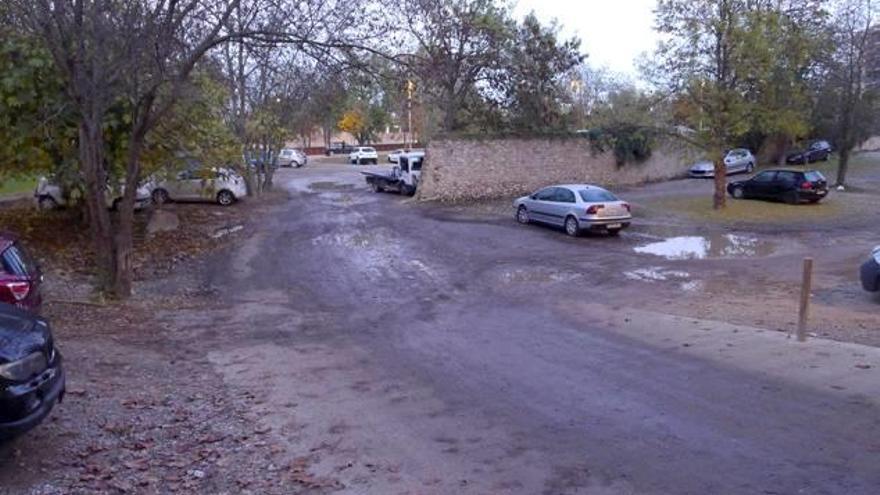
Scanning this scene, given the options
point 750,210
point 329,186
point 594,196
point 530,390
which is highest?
point 594,196

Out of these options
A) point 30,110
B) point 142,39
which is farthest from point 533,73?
point 142,39

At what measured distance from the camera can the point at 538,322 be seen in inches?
522

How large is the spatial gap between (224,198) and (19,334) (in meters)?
29.6

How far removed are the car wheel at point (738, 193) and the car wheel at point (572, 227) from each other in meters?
12.6

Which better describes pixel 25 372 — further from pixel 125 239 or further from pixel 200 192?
pixel 200 192

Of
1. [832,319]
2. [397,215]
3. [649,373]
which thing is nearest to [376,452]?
[649,373]

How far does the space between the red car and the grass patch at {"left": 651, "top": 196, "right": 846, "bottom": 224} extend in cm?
2440

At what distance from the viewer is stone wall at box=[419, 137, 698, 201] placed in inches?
1385

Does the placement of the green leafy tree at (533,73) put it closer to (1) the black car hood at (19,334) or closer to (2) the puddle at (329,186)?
(2) the puddle at (329,186)

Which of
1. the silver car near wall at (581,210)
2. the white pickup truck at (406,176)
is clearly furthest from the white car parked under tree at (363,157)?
the silver car near wall at (581,210)

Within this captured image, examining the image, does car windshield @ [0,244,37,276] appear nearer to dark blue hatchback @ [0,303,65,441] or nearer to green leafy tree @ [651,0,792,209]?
dark blue hatchback @ [0,303,65,441]

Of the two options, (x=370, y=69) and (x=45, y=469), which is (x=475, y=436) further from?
(x=370, y=69)

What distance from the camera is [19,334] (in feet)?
19.4

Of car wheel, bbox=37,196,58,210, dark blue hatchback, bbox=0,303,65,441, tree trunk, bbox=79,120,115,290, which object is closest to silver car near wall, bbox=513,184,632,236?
tree trunk, bbox=79,120,115,290
